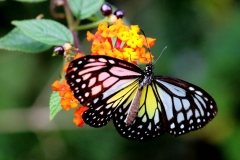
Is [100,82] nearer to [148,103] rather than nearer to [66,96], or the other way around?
[66,96]

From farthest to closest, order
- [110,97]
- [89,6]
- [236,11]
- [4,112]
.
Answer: [236,11] → [4,112] → [89,6] → [110,97]

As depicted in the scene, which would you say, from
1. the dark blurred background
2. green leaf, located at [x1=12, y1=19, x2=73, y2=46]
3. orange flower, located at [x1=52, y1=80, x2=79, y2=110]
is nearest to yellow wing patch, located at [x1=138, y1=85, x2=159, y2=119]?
orange flower, located at [x1=52, y1=80, x2=79, y2=110]

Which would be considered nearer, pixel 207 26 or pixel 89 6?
pixel 89 6

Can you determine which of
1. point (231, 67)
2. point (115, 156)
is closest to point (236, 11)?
point (231, 67)

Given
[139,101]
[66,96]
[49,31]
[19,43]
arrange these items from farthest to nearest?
1. [19,43]
2. [49,31]
3. [139,101]
4. [66,96]

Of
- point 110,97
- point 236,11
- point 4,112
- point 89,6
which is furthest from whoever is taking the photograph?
point 236,11

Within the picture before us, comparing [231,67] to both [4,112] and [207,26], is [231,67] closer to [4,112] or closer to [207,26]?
[207,26]

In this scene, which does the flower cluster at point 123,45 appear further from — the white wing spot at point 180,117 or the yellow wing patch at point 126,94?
the white wing spot at point 180,117

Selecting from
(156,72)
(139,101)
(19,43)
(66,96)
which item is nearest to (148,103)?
(139,101)
